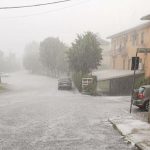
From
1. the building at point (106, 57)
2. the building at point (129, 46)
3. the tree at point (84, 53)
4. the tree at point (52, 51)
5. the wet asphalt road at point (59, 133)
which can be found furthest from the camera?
the tree at point (52, 51)

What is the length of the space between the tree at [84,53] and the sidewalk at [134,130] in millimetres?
37509

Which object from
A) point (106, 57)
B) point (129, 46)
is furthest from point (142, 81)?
point (106, 57)

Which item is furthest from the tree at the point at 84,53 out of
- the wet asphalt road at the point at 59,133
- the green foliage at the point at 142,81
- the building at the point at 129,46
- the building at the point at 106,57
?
the wet asphalt road at the point at 59,133

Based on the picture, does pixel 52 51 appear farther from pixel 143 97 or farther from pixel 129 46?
pixel 143 97

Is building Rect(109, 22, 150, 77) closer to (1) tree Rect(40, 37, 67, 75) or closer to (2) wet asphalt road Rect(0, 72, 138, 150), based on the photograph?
(2) wet asphalt road Rect(0, 72, 138, 150)

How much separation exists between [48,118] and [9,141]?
19.3ft

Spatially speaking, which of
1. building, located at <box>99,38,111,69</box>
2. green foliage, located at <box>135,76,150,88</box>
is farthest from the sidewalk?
building, located at <box>99,38,111,69</box>

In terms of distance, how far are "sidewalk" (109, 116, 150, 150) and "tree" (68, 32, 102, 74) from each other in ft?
123

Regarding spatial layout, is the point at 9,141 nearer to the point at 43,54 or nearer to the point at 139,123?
the point at 139,123

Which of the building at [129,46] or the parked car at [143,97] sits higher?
the building at [129,46]

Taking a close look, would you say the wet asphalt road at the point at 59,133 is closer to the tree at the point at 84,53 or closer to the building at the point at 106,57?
the tree at the point at 84,53

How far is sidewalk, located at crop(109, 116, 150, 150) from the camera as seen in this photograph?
11398 millimetres

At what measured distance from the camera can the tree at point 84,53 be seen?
5450cm

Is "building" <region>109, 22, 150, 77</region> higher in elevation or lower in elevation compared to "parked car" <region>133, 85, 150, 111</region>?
higher
